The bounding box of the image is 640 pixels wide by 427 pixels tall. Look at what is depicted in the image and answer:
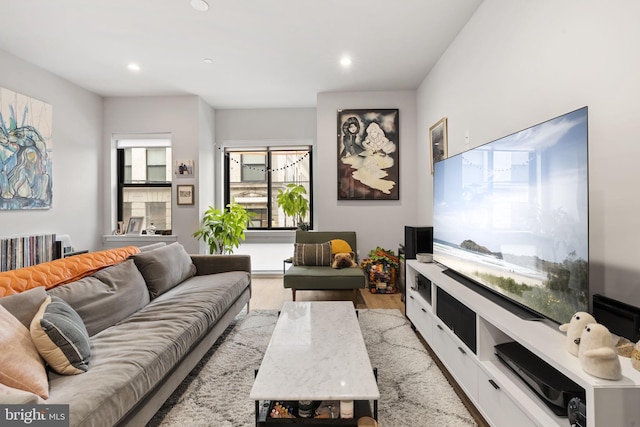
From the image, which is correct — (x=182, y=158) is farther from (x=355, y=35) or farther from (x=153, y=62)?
(x=355, y=35)

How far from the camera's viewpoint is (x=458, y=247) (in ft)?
7.45

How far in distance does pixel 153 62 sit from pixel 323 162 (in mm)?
2351

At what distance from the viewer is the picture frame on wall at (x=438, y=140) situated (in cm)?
333

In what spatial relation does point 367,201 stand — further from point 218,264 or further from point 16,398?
point 16,398

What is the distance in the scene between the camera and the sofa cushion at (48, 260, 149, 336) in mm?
1831

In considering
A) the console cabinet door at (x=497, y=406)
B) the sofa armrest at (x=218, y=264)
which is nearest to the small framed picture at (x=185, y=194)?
the sofa armrest at (x=218, y=264)

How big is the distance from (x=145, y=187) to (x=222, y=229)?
147 centimetres

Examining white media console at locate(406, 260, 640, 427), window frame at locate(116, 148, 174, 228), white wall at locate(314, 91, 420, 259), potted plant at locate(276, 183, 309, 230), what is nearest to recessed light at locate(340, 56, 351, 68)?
white wall at locate(314, 91, 420, 259)

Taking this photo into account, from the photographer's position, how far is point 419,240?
3.06 m

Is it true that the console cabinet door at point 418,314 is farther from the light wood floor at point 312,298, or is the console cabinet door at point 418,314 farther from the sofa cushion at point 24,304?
the sofa cushion at point 24,304

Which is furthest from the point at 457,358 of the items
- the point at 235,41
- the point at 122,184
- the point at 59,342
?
the point at 122,184

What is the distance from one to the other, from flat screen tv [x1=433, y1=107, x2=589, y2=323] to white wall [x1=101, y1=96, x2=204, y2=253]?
12.2 feet

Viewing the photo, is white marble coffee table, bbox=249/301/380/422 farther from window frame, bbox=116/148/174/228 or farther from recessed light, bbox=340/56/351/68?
window frame, bbox=116/148/174/228

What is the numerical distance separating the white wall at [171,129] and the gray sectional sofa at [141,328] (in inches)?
60.3
